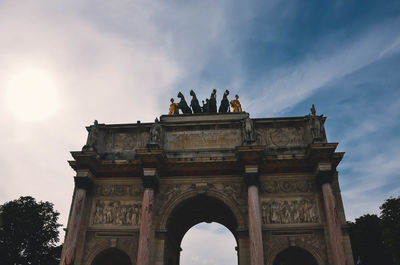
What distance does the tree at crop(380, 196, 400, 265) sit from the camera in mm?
23809

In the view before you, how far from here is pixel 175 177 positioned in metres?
18.3

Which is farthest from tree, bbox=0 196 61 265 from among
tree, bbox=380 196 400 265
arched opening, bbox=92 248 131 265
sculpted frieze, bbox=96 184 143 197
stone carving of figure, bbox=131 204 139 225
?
tree, bbox=380 196 400 265

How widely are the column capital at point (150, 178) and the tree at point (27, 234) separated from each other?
52.5 ft

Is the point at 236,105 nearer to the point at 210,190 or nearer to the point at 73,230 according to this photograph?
the point at 210,190

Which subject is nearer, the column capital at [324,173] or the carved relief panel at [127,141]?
the column capital at [324,173]

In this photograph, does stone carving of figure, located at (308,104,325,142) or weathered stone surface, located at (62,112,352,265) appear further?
stone carving of figure, located at (308,104,325,142)

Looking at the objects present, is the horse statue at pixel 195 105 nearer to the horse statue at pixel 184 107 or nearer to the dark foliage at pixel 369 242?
the horse statue at pixel 184 107

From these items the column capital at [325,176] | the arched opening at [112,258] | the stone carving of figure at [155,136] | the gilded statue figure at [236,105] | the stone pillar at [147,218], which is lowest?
the arched opening at [112,258]

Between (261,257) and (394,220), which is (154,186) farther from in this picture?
(394,220)

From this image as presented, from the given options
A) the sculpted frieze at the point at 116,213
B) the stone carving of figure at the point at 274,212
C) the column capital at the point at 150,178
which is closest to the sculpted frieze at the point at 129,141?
the column capital at the point at 150,178

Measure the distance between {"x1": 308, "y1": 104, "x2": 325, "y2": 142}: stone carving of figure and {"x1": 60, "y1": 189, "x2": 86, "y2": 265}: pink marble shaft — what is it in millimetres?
12215

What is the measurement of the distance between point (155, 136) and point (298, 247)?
8993 mm

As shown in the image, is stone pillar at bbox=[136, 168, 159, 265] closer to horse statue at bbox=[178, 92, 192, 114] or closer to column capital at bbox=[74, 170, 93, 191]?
column capital at bbox=[74, 170, 93, 191]

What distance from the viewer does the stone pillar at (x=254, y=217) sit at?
15184mm
